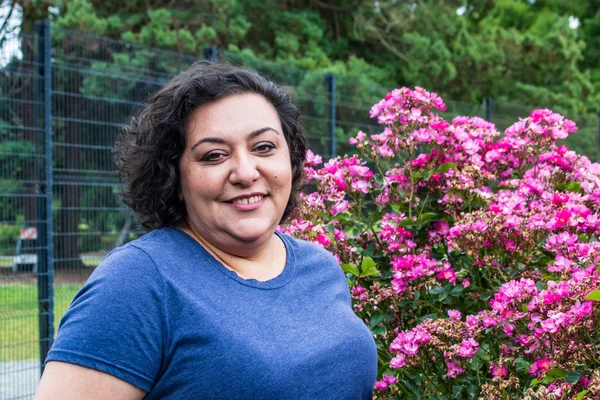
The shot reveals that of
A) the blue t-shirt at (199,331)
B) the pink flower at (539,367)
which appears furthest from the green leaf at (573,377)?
the blue t-shirt at (199,331)

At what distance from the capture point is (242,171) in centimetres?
187

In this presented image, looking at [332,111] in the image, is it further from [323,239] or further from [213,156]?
[213,156]

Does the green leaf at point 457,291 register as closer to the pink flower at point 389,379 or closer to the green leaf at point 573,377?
the pink flower at point 389,379

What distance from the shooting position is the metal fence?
5.23 meters

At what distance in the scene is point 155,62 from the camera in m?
6.28

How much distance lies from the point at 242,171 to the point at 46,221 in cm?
361

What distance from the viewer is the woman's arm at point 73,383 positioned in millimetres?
1582

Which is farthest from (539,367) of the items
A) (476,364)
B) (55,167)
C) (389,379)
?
(55,167)

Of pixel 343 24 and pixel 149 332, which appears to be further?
pixel 343 24

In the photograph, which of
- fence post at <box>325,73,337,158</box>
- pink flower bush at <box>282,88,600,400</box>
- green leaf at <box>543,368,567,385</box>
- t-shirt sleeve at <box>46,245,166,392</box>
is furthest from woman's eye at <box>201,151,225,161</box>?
fence post at <box>325,73,337,158</box>

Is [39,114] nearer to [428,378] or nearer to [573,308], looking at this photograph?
[428,378]

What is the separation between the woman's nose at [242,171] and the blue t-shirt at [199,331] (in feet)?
0.59

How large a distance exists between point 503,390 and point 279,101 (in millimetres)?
948

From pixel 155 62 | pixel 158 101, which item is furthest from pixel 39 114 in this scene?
pixel 158 101
